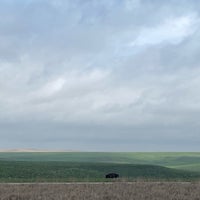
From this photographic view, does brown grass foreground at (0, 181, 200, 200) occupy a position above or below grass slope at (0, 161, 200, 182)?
below

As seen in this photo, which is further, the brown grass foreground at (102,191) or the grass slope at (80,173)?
the grass slope at (80,173)

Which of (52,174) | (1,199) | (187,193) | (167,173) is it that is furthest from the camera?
(167,173)

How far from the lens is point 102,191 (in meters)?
39.8

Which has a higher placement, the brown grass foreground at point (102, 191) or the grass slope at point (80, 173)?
the grass slope at point (80, 173)

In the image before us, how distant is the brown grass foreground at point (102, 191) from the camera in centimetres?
3728

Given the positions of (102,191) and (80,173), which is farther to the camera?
(80,173)

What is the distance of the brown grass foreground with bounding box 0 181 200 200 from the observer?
37281 mm

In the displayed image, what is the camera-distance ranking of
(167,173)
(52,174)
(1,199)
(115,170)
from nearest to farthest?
(1,199)
(52,174)
(167,173)
(115,170)

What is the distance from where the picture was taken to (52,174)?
6712 cm

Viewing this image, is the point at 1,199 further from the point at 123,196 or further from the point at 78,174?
the point at 78,174

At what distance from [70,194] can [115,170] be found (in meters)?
48.3

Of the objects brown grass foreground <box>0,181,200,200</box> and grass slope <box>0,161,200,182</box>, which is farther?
grass slope <box>0,161,200,182</box>

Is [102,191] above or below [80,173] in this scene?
below

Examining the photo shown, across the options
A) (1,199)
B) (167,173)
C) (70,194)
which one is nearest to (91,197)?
(70,194)
